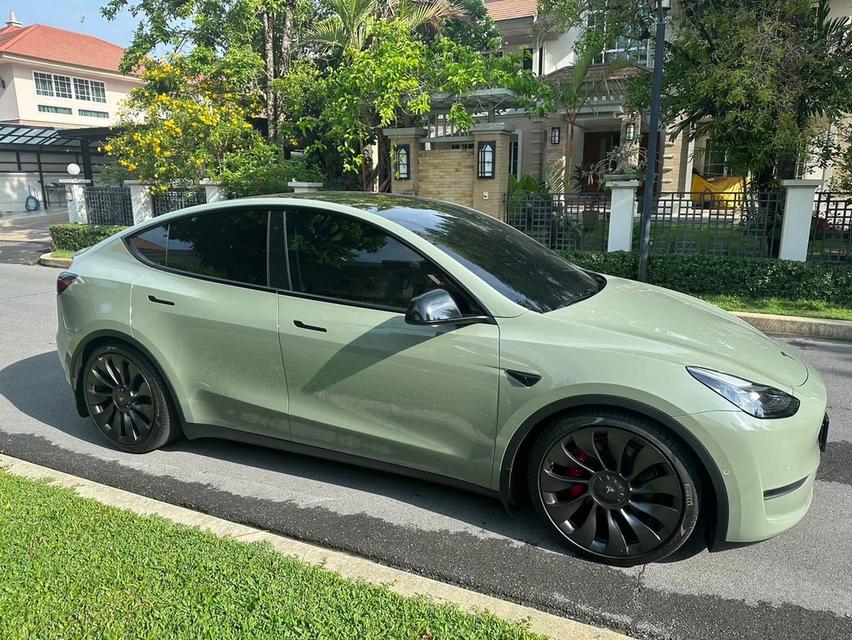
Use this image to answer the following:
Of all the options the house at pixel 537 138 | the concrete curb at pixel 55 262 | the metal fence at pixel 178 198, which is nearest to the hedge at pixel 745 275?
the house at pixel 537 138

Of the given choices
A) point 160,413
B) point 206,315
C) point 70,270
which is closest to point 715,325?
point 206,315

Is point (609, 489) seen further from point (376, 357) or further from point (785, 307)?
point (785, 307)

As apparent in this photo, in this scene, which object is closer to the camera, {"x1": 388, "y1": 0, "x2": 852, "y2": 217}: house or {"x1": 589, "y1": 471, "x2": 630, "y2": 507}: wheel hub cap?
{"x1": 589, "y1": 471, "x2": 630, "y2": 507}: wheel hub cap

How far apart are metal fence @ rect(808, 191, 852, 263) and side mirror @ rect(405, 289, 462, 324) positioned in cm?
817

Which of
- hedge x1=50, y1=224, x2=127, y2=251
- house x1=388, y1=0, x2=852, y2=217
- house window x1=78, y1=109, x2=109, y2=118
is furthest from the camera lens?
house window x1=78, y1=109, x2=109, y2=118

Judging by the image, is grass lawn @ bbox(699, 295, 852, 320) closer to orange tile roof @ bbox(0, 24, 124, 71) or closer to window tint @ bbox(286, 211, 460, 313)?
window tint @ bbox(286, 211, 460, 313)

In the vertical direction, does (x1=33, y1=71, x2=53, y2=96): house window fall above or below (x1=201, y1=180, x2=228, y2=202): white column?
above

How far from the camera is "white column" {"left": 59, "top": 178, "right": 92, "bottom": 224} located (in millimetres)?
15922

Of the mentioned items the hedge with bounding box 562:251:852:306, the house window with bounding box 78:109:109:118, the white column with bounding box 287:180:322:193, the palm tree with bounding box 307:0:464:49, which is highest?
the house window with bounding box 78:109:109:118

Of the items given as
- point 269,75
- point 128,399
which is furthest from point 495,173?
point 128,399

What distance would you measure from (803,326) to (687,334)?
569cm

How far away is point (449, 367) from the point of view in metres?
3.00

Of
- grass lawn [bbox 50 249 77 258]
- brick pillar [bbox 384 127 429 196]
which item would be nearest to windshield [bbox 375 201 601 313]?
brick pillar [bbox 384 127 429 196]

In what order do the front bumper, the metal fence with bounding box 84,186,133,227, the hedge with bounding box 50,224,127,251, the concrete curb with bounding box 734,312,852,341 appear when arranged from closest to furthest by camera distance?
the front bumper
the concrete curb with bounding box 734,312,852,341
the hedge with bounding box 50,224,127,251
the metal fence with bounding box 84,186,133,227
